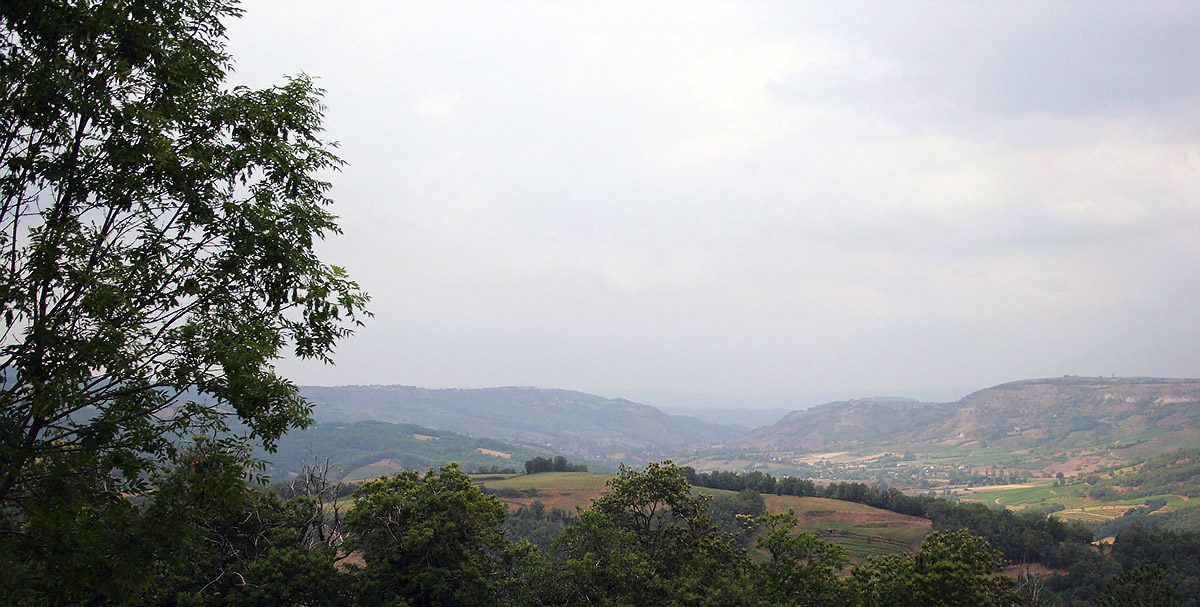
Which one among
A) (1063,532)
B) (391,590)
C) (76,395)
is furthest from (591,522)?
(1063,532)

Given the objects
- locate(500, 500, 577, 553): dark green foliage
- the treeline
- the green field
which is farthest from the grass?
the treeline

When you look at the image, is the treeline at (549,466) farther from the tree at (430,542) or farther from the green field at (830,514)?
the tree at (430,542)

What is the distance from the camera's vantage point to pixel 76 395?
9.86m

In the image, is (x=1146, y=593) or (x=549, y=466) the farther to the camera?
(x=549, y=466)

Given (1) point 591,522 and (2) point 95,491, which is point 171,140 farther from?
(1) point 591,522

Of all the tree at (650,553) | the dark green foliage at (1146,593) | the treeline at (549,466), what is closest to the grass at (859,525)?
the treeline at (549,466)

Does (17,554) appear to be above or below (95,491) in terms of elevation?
below

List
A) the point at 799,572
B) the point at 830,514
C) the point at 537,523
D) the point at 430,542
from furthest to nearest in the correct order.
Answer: the point at 830,514 < the point at 537,523 < the point at 799,572 < the point at 430,542

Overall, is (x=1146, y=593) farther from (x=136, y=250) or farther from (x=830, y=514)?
(x=830, y=514)

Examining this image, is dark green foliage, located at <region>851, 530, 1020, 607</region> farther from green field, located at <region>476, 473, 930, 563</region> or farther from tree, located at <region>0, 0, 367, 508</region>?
green field, located at <region>476, 473, 930, 563</region>

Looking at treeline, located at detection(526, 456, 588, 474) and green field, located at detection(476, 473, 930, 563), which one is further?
treeline, located at detection(526, 456, 588, 474)

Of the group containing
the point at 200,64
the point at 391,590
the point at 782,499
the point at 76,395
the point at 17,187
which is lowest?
the point at 782,499

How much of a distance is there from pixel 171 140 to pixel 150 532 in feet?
21.3

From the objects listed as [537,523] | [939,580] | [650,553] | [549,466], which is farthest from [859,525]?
[939,580]
